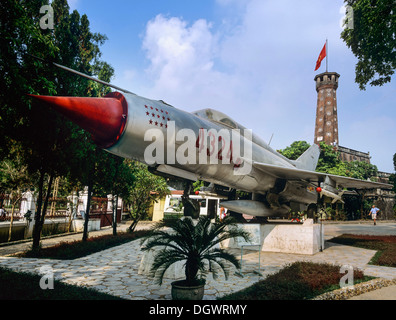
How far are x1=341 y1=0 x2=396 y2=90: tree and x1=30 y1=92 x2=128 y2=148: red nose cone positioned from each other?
14768 mm

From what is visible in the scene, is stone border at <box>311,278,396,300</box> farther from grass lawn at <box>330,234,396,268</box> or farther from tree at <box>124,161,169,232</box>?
tree at <box>124,161,169,232</box>

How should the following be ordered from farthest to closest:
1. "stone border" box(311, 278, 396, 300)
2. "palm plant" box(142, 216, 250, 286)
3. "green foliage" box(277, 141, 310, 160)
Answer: "green foliage" box(277, 141, 310, 160) → "stone border" box(311, 278, 396, 300) → "palm plant" box(142, 216, 250, 286)

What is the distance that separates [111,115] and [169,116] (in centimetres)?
153

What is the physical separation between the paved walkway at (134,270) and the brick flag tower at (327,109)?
3978 cm

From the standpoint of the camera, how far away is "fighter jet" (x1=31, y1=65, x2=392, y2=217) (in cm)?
460

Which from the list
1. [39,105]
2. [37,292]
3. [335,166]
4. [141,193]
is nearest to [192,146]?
[37,292]

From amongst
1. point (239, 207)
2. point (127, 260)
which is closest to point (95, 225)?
point (127, 260)

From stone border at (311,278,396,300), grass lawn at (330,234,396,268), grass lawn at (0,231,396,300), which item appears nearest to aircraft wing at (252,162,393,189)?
grass lawn at (330,234,396,268)

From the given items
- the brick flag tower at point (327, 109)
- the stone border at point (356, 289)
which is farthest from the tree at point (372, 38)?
the brick flag tower at point (327, 109)

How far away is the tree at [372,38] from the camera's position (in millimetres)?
12953

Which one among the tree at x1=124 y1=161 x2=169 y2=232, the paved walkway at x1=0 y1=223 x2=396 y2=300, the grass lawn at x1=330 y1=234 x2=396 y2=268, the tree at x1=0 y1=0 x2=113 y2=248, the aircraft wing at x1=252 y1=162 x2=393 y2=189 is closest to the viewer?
the paved walkway at x1=0 y1=223 x2=396 y2=300

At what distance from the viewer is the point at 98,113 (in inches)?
174

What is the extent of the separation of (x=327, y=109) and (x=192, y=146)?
160ft

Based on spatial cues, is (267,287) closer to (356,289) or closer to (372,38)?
(356,289)
